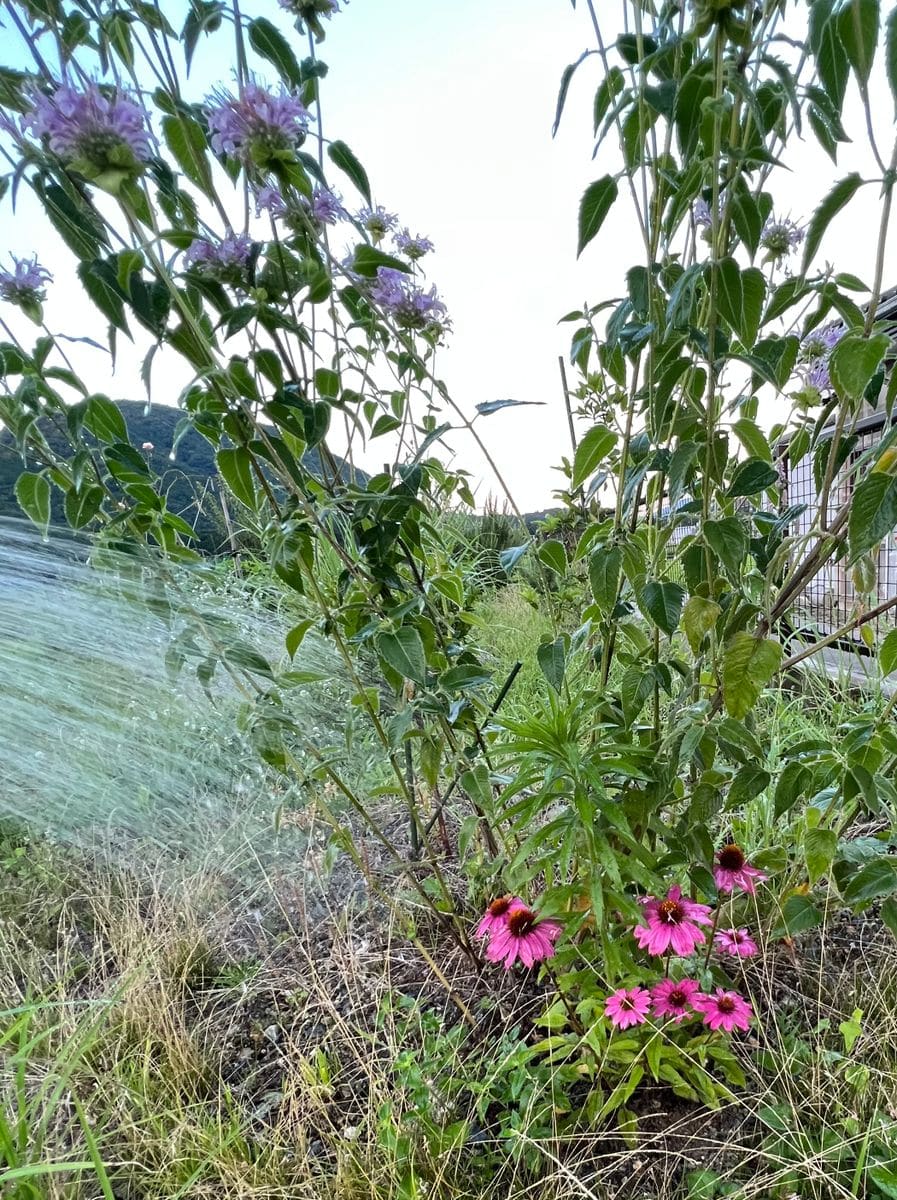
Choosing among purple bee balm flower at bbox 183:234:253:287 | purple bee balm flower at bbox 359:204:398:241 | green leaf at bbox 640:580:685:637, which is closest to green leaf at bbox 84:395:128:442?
purple bee balm flower at bbox 183:234:253:287

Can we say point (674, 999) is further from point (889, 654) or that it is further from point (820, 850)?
point (889, 654)

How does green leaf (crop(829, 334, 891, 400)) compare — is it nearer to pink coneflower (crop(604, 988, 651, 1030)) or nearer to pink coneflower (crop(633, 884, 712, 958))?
pink coneflower (crop(633, 884, 712, 958))

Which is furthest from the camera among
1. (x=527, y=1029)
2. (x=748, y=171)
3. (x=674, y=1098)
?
(x=527, y=1029)

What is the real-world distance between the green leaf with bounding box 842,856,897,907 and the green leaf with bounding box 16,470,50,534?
913mm

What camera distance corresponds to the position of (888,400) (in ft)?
1.66

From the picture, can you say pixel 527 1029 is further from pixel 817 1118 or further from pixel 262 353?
pixel 262 353

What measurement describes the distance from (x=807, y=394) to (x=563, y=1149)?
3.02ft

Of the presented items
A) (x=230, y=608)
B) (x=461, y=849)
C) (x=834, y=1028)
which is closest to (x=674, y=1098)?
(x=834, y=1028)

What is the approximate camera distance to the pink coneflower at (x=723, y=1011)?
77cm

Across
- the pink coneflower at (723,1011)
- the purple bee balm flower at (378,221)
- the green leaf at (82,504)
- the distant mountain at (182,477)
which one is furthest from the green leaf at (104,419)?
the distant mountain at (182,477)

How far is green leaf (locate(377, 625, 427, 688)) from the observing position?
2.24 ft

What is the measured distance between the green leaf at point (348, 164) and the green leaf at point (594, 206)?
23 centimetres

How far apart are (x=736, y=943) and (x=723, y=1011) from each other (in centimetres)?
10

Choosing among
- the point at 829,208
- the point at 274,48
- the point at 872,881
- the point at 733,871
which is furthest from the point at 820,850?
the point at 274,48
